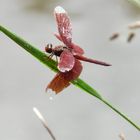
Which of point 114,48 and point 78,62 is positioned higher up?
point 78,62

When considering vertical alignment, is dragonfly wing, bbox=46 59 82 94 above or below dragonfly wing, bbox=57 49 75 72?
below

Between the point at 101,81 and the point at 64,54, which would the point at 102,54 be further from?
the point at 64,54

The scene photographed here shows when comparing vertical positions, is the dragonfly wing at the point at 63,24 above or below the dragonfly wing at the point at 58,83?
above

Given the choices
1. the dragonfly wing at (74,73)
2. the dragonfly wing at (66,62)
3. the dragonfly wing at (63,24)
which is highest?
the dragonfly wing at (63,24)

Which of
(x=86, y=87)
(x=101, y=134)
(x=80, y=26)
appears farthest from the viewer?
(x=80, y=26)

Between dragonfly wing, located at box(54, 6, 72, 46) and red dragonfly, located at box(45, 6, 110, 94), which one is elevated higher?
dragonfly wing, located at box(54, 6, 72, 46)

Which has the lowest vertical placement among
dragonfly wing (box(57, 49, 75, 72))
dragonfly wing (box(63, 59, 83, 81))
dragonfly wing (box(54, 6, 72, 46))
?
dragonfly wing (box(63, 59, 83, 81))

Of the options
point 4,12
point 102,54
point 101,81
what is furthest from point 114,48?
point 4,12
